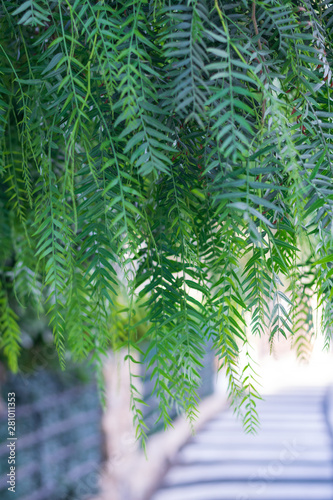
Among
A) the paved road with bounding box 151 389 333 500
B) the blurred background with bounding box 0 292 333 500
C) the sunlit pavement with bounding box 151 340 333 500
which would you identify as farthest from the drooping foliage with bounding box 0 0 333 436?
the paved road with bounding box 151 389 333 500

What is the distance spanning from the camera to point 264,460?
161 inches

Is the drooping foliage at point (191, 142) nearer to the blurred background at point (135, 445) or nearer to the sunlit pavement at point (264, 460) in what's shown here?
the blurred background at point (135, 445)

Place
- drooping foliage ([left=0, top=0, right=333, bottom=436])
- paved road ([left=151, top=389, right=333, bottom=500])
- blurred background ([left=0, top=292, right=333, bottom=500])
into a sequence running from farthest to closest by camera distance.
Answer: paved road ([left=151, top=389, right=333, bottom=500]) → blurred background ([left=0, top=292, right=333, bottom=500]) → drooping foliage ([left=0, top=0, right=333, bottom=436])

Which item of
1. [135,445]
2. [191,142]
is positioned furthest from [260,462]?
[191,142]

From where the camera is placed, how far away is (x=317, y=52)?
1.17ft

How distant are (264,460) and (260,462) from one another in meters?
0.07

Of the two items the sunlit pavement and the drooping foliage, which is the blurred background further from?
the drooping foliage

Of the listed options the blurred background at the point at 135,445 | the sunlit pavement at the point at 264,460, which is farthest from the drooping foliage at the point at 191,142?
the sunlit pavement at the point at 264,460

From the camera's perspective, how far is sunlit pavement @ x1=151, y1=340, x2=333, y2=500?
3.50 metres

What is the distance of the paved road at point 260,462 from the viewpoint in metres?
3.49

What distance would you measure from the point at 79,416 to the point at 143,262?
97.9 inches

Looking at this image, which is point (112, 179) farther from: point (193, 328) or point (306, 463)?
point (306, 463)

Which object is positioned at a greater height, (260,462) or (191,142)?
(191,142)

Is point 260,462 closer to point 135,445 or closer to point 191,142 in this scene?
point 135,445
